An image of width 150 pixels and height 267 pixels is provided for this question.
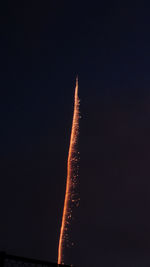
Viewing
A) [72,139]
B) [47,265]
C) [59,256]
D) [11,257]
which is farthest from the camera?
[72,139]

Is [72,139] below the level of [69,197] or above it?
above

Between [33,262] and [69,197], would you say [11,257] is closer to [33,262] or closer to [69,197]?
[33,262]

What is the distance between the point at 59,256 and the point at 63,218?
236 centimetres

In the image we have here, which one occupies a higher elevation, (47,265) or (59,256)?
(47,265)

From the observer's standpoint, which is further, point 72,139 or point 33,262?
point 72,139

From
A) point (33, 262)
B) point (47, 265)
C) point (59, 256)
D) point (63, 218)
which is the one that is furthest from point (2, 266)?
point (63, 218)

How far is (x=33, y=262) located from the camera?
4.71 metres

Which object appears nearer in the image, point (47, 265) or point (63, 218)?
point (47, 265)

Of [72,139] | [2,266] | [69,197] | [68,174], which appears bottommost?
[2,266]

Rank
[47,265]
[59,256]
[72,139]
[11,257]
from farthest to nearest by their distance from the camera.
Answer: [72,139] < [59,256] < [11,257] < [47,265]

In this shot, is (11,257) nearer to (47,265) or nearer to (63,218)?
(47,265)

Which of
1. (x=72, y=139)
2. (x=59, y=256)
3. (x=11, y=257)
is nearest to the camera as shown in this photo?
(x=11, y=257)

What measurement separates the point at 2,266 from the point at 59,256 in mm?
12964

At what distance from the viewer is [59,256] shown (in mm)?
17266
